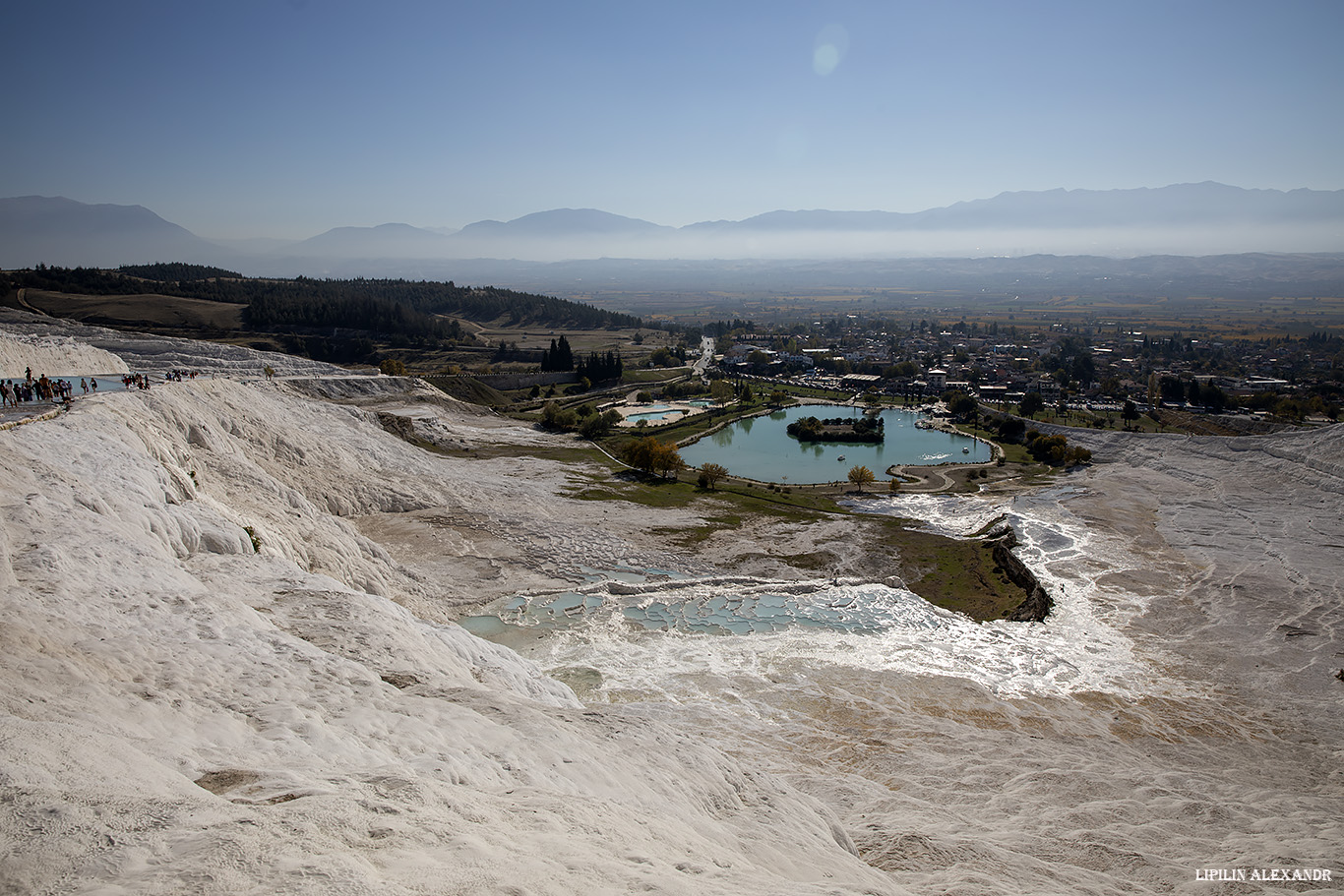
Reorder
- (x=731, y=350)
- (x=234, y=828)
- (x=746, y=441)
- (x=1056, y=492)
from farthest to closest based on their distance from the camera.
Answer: (x=731, y=350) → (x=746, y=441) → (x=1056, y=492) → (x=234, y=828)

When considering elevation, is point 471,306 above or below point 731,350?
above

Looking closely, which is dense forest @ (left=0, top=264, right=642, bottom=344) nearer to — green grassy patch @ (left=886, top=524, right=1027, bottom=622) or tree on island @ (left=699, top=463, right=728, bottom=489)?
tree on island @ (left=699, top=463, right=728, bottom=489)

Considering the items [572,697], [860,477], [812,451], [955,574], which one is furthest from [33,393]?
[812,451]

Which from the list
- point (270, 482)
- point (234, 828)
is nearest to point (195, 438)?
point (270, 482)

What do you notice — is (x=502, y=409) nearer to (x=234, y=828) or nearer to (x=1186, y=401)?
(x=234, y=828)

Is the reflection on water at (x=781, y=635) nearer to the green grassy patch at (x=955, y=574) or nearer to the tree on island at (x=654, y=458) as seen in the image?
the green grassy patch at (x=955, y=574)

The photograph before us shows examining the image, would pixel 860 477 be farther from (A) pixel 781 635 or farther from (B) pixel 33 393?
(B) pixel 33 393
